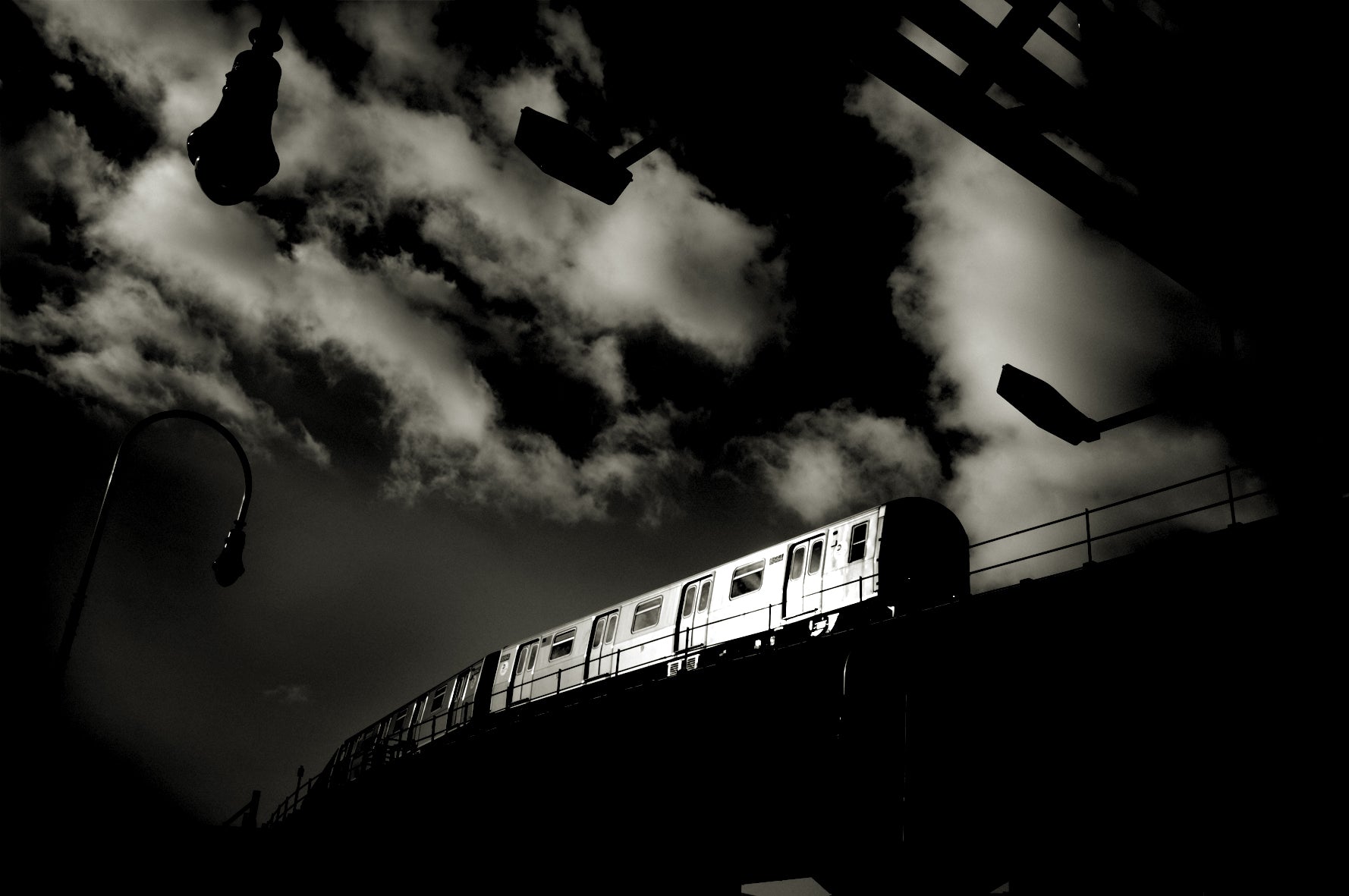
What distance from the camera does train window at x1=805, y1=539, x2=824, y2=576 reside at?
62.3 ft

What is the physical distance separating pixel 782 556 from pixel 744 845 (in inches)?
249

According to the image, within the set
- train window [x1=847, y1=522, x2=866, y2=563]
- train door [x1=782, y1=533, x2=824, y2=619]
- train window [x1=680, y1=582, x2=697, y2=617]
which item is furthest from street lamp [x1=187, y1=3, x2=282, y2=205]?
train window [x1=680, y1=582, x2=697, y2=617]

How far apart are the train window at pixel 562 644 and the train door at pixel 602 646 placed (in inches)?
43.9

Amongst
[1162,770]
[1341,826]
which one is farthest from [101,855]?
[1341,826]

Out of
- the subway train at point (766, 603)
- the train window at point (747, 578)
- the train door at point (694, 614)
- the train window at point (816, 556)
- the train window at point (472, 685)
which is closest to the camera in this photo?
the subway train at point (766, 603)

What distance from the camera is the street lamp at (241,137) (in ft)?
10.5

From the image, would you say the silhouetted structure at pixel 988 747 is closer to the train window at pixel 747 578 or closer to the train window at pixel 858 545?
the train window at pixel 747 578

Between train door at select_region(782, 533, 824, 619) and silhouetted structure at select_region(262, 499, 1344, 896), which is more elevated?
train door at select_region(782, 533, 824, 619)

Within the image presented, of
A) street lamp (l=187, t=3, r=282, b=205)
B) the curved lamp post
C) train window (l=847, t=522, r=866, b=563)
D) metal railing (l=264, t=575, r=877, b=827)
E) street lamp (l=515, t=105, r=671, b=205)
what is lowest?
street lamp (l=187, t=3, r=282, b=205)

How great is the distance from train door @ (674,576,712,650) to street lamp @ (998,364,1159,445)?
17626mm

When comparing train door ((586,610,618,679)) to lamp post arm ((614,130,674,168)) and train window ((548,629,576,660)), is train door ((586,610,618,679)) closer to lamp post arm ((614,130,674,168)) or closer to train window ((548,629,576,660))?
train window ((548,629,576,660))

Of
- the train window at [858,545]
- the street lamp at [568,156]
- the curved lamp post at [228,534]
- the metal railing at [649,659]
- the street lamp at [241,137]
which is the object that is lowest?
the street lamp at [241,137]

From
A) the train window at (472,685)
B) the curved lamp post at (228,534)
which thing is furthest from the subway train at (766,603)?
the curved lamp post at (228,534)

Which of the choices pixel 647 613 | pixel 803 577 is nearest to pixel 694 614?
pixel 647 613
